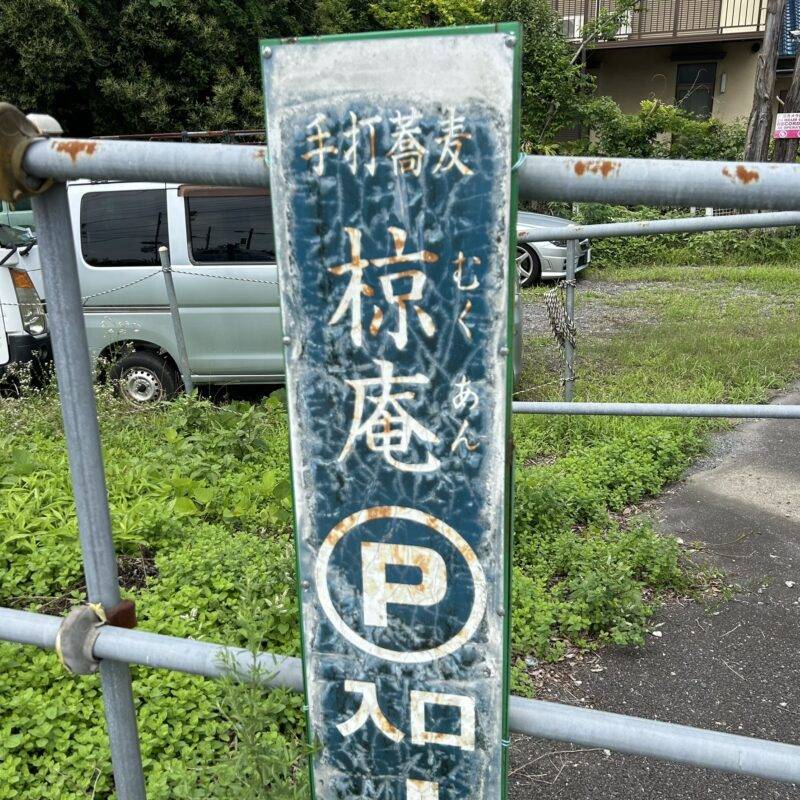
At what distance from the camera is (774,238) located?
12.2 metres

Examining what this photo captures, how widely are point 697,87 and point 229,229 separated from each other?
53.9 ft

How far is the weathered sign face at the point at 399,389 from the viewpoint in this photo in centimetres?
99

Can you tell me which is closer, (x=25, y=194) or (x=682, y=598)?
(x=25, y=194)

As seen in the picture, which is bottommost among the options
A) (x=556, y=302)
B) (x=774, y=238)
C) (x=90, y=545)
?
Result: (x=774, y=238)

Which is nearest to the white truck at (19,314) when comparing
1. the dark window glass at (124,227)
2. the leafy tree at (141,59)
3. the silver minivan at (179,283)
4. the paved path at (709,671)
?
the silver minivan at (179,283)

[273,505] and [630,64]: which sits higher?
[630,64]

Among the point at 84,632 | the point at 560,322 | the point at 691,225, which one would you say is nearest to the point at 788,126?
the point at 560,322

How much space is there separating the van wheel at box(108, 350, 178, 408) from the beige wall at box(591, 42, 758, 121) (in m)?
15.8

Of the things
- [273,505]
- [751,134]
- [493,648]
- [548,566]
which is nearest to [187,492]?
[273,505]

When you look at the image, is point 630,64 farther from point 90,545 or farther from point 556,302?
point 90,545

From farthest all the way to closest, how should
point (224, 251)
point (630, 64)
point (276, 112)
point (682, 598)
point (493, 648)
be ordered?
point (630, 64) < point (224, 251) < point (682, 598) < point (493, 648) < point (276, 112)

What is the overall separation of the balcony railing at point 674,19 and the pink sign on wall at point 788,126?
584 cm

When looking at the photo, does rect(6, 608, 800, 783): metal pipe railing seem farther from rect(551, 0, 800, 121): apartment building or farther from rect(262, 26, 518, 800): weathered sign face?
rect(551, 0, 800, 121): apartment building

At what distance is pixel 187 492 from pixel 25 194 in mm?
2878
